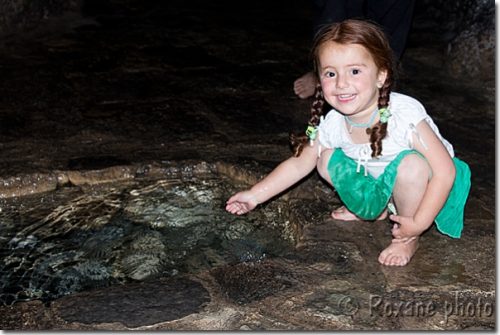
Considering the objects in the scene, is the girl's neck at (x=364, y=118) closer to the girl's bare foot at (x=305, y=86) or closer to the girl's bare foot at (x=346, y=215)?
the girl's bare foot at (x=346, y=215)

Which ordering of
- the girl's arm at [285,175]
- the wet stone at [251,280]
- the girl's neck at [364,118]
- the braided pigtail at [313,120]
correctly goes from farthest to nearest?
1. the girl's arm at [285,175]
2. the braided pigtail at [313,120]
3. the girl's neck at [364,118]
4. the wet stone at [251,280]

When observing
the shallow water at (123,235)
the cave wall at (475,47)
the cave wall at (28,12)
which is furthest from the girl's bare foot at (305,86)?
the cave wall at (28,12)

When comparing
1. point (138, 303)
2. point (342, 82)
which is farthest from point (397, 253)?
point (138, 303)

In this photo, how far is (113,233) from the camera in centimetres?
302

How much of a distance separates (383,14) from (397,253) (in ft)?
6.54

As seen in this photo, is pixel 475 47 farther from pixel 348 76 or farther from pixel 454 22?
pixel 348 76

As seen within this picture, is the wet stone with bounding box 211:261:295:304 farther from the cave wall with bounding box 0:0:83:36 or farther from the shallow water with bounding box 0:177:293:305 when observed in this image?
the cave wall with bounding box 0:0:83:36

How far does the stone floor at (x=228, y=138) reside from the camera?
7.75 ft

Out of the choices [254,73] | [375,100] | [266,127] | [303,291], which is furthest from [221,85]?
[303,291]

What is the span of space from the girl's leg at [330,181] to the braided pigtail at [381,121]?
9.8 inches

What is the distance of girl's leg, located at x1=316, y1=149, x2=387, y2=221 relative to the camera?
286cm

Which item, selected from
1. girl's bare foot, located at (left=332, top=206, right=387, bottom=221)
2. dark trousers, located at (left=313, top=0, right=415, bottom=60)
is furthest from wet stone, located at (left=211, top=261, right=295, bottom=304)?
dark trousers, located at (left=313, top=0, right=415, bottom=60)

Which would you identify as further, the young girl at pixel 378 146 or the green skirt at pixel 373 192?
the green skirt at pixel 373 192

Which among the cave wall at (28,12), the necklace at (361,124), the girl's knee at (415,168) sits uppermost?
the necklace at (361,124)
